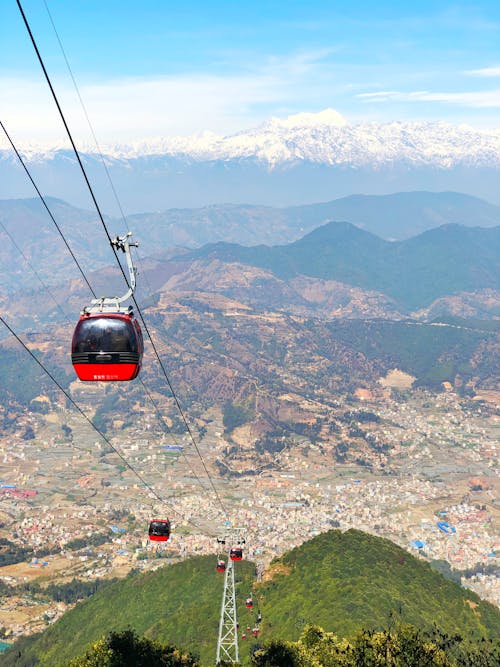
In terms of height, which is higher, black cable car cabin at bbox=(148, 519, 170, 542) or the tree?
black cable car cabin at bbox=(148, 519, 170, 542)

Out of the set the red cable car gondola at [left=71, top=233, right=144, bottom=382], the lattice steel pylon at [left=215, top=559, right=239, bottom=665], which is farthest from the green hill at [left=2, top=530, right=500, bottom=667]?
the red cable car gondola at [left=71, top=233, right=144, bottom=382]

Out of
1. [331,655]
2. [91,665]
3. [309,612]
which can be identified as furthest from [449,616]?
[91,665]

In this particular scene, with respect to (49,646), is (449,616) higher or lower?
higher

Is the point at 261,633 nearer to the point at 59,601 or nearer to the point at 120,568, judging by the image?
the point at 59,601

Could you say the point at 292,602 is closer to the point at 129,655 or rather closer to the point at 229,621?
the point at 229,621

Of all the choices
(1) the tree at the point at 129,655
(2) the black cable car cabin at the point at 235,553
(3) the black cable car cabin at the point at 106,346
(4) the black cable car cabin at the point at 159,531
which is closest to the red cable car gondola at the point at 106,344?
(3) the black cable car cabin at the point at 106,346

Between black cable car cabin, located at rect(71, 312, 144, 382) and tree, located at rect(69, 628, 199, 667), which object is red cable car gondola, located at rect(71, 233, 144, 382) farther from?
tree, located at rect(69, 628, 199, 667)
